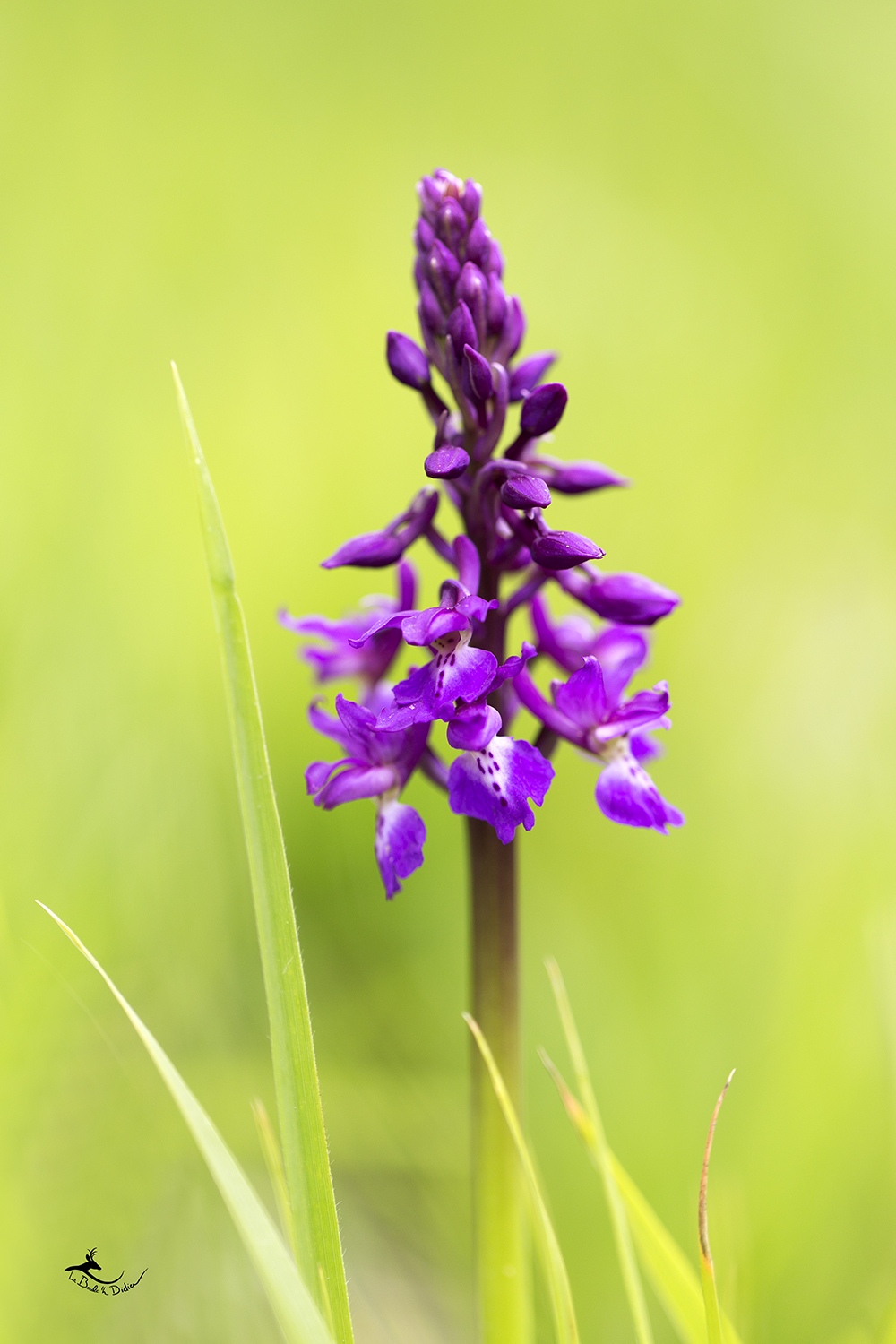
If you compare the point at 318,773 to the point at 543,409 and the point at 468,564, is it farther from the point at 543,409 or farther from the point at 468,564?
the point at 543,409

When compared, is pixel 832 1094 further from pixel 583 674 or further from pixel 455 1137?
pixel 583 674

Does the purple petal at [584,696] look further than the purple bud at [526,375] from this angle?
No

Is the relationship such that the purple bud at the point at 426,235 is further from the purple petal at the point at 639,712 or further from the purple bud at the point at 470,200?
the purple petal at the point at 639,712

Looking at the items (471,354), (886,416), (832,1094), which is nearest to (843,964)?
(832,1094)

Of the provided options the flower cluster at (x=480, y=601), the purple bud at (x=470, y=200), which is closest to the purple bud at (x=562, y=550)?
the flower cluster at (x=480, y=601)

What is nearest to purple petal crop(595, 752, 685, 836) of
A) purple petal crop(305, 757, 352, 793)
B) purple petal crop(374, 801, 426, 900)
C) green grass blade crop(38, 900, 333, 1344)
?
purple petal crop(374, 801, 426, 900)
